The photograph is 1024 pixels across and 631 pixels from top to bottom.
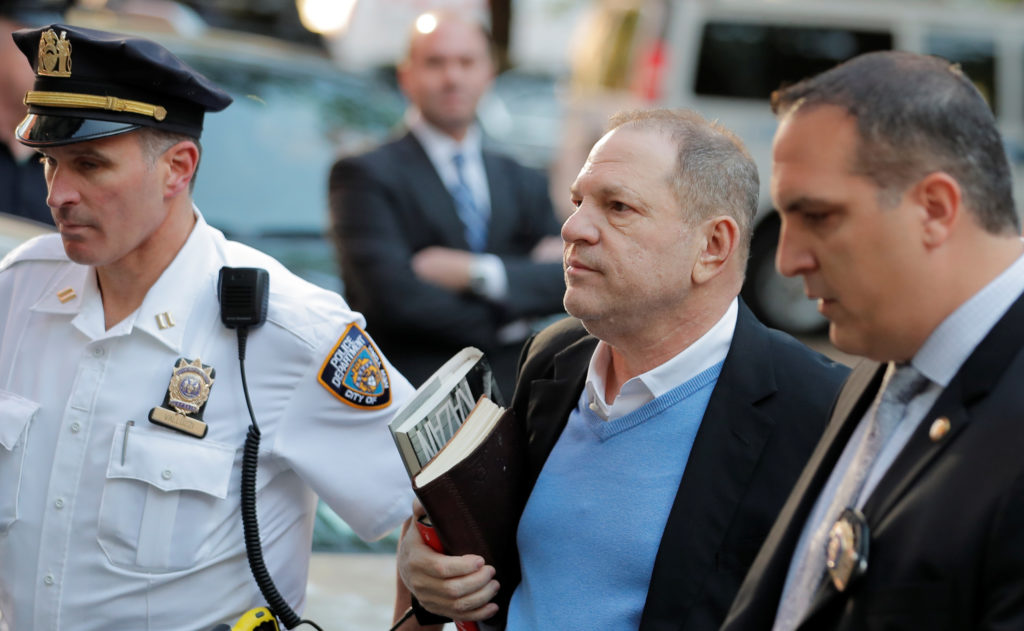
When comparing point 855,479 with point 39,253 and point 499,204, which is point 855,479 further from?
point 499,204

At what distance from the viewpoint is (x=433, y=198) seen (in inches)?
163

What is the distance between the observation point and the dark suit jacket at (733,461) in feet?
6.81

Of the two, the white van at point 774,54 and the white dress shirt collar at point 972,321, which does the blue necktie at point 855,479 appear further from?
the white van at point 774,54

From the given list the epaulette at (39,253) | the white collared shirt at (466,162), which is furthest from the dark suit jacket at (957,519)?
the white collared shirt at (466,162)

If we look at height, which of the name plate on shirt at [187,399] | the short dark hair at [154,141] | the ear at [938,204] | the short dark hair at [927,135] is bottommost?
the name plate on shirt at [187,399]

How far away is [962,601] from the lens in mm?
1383

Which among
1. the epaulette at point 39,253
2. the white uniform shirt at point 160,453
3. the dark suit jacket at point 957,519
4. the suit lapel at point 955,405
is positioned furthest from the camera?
the epaulette at point 39,253

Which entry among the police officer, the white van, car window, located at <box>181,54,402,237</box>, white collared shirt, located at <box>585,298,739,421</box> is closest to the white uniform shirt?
the police officer

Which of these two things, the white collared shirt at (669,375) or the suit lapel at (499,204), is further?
the suit lapel at (499,204)

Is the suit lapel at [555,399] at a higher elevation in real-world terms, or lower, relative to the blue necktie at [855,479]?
lower

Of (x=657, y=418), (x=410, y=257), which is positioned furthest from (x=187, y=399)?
(x=410, y=257)

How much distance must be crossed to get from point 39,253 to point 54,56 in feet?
1.44

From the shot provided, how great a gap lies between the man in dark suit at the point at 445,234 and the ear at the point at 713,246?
178 centimetres

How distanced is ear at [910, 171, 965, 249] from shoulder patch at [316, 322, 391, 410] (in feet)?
4.43
